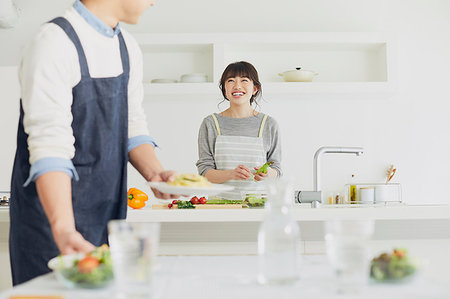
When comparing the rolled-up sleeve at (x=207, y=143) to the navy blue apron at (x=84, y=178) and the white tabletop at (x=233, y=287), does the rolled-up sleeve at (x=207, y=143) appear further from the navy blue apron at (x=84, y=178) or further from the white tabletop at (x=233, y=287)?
the white tabletop at (x=233, y=287)

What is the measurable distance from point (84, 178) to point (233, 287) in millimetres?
621

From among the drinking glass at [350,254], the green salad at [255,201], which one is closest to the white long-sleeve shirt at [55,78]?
the drinking glass at [350,254]

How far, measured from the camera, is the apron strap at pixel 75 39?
4.16 ft

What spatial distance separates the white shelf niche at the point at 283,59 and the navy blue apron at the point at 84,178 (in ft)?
8.95

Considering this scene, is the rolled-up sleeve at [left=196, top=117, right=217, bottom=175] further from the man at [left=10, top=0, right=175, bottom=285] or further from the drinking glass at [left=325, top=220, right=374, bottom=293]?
the drinking glass at [left=325, top=220, right=374, bottom=293]

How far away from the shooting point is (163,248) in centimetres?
236

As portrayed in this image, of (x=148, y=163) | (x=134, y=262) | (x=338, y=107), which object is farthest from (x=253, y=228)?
(x=338, y=107)

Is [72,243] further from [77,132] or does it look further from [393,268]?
[393,268]

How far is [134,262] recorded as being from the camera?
0.77m

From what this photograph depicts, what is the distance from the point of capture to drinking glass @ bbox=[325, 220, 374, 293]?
2.66ft

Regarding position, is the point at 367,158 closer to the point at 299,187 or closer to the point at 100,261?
the point at 299,187

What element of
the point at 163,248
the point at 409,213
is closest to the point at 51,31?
the point at 163,248

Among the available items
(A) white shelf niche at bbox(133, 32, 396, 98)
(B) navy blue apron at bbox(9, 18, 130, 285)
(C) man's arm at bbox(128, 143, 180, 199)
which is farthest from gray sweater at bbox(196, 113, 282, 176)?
(B) navy blue apron at bbox(9, 18, 130, 285)

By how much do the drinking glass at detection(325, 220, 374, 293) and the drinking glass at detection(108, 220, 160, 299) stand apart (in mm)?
290
